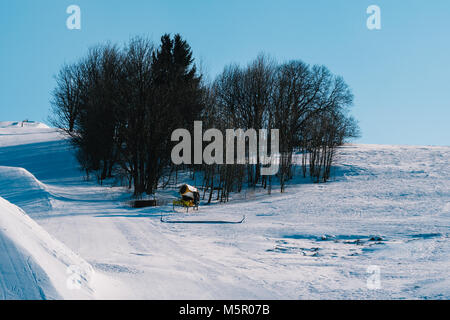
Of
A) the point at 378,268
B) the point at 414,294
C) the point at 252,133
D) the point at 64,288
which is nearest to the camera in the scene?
the point at 64,288

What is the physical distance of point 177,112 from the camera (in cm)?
2867

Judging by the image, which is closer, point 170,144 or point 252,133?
point 170,144

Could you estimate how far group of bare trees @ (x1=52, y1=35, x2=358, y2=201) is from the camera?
27.1 metres

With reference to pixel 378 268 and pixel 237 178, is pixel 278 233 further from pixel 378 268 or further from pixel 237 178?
pixel 237 178

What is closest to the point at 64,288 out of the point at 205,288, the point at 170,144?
the point at 205,288

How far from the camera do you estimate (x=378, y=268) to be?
934 centimetres

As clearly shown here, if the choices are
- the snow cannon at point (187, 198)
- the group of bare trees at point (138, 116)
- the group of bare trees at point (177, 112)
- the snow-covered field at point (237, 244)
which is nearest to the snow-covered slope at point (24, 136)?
the group of bare trees at point (177, 112)

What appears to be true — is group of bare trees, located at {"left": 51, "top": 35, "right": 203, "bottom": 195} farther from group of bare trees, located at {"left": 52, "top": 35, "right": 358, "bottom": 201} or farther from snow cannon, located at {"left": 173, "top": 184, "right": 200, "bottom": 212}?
snow cannon, located at {"left": 173, "top": 184, "right": 200, "bottom": 212}

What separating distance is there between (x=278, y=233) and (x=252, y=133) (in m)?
19.3

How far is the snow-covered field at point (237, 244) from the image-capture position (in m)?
6.70

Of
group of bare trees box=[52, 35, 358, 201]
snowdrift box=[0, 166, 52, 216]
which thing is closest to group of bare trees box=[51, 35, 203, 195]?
group of bare trees box=[52, 35, 358, 201]

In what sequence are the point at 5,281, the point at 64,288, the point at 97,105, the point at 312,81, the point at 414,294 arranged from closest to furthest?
the point at 5,281 < the point at 64,288 < the point at 414,294 < the point at 97,105 < the point at 312,81

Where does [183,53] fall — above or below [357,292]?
above

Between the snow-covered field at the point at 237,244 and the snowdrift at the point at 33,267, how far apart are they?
0.02 m
